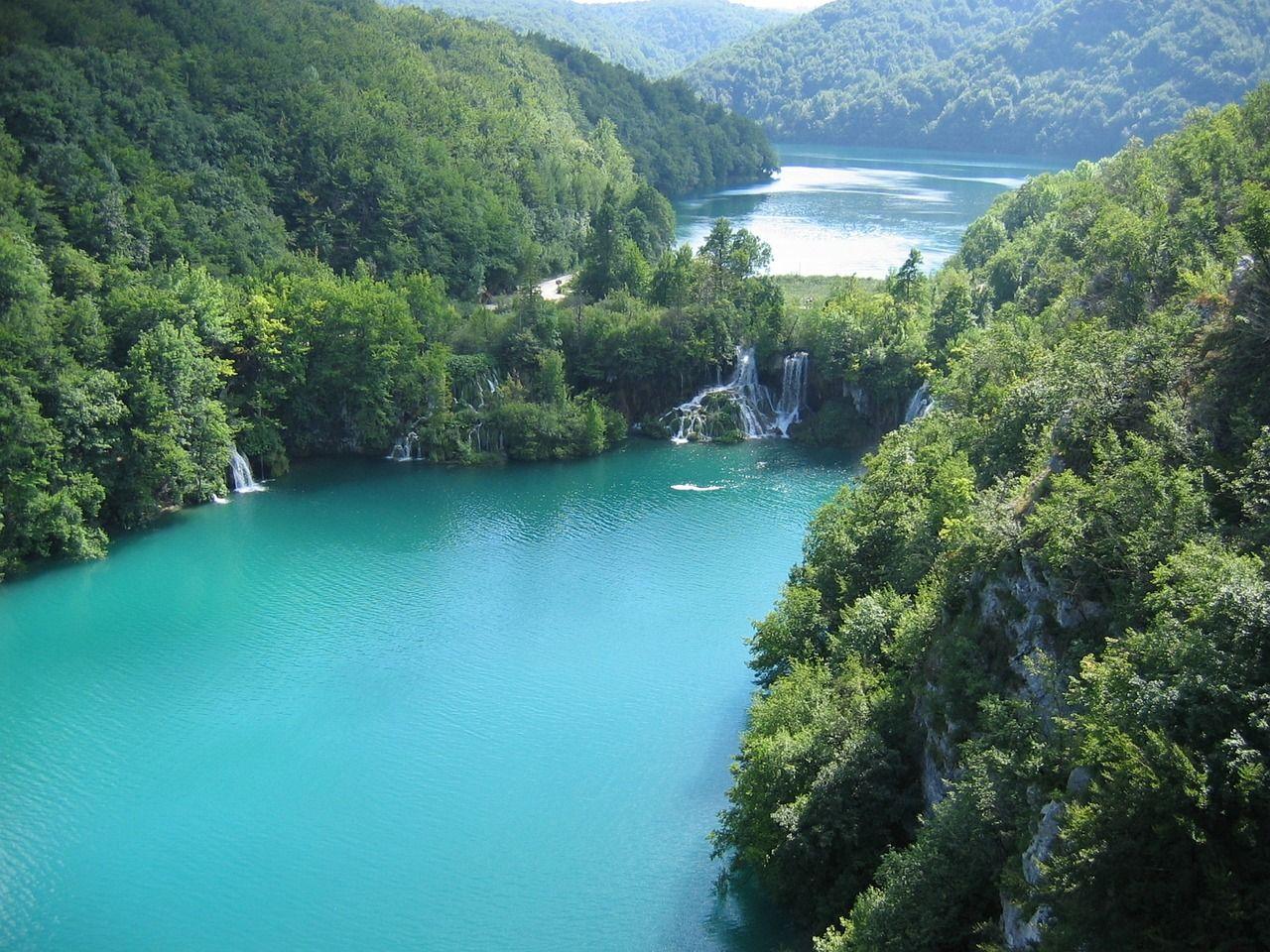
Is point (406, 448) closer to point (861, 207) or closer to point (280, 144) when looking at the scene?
point (280, 144)

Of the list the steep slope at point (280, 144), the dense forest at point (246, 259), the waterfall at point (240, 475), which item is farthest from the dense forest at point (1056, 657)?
the steep slope at point (280, 144)

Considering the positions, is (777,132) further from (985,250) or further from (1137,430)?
(1137,430)

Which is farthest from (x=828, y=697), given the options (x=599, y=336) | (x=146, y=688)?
(x=599, y=336)

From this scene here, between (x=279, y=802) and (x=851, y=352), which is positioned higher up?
(x=851, y=352)

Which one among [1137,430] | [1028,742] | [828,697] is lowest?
[828,697]

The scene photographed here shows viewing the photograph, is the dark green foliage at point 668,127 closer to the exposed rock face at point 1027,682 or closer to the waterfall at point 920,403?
the waterfall at point 920,403

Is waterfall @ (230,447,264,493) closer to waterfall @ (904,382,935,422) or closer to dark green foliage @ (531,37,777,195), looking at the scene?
waterfall @ (904,382,935,422)

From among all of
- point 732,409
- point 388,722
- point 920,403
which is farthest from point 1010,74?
point 388,722
